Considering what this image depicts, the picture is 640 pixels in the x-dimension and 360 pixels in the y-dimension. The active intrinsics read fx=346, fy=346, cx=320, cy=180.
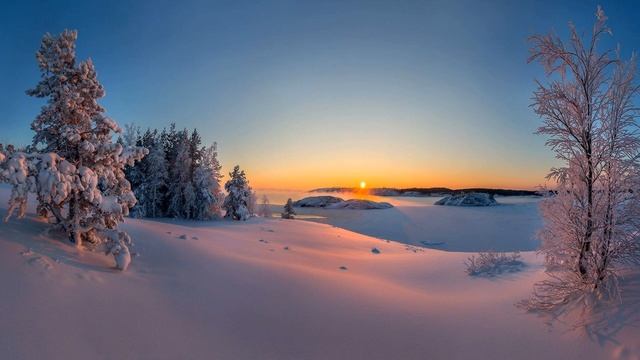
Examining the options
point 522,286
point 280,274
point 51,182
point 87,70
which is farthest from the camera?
point 280,274

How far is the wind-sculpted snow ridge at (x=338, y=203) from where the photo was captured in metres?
74.1

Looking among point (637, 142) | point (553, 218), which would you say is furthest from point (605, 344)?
point (637, 142)

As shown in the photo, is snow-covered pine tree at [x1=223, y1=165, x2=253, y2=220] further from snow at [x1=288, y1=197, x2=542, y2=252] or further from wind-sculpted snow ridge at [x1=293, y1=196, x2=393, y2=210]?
wind-sculpted snow ridge at [x1=293, y1=196, x2=393, y2=210]

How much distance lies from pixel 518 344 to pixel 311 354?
3583 millimetres

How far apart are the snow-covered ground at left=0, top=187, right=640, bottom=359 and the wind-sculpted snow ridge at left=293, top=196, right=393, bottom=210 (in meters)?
64.7

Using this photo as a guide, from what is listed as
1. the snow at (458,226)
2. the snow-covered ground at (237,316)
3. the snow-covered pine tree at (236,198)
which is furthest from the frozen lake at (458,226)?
the snow-covered ground at (237,316)

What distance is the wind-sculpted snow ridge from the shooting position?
2916 inches

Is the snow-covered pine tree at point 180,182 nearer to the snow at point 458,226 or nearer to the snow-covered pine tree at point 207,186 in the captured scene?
the snow-covered pine tree at point 207,186

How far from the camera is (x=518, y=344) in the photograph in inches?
236

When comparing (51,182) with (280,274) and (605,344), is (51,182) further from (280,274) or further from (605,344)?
(605,344)

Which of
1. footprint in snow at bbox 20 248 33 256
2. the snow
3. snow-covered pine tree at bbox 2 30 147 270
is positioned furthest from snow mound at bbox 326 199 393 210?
footprint in snow at bbox 20 248 33 256

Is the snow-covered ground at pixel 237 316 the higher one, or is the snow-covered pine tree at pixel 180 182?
the snow-covered pine tree at pixel 180 182

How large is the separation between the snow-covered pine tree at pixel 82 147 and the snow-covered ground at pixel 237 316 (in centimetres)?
65

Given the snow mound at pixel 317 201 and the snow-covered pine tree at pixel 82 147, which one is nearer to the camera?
the snow-covered pine tree at pixel 82 147
